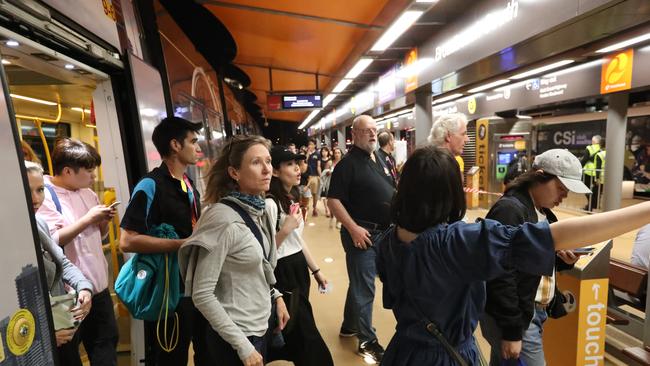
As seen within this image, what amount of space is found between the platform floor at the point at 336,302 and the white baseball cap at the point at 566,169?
1.74m

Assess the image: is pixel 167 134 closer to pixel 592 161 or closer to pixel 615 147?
pixel 615 147

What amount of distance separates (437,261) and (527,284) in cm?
71

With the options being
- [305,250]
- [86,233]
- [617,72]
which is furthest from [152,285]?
[617,72]

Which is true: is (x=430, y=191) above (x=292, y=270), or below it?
above

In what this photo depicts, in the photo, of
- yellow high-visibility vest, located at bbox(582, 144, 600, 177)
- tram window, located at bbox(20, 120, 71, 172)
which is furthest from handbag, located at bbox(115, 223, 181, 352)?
yellow high-visibility vest, located at bbox(582, 144, 600, 177)

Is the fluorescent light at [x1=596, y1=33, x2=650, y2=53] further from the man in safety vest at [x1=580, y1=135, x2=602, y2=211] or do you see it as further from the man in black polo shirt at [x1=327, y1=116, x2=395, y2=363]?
the man in black polo shirt at [x1=327, y1=116, x2=395, y2=363]

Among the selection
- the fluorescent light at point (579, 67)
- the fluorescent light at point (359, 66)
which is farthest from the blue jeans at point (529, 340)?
the fluorescent light at point (579, 67)

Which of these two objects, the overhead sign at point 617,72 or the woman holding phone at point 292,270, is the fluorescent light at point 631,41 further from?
the woman holding phone at point 292,270

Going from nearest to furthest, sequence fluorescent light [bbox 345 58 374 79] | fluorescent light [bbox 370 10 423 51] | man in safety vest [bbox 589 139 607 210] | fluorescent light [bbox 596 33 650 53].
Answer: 1. fluorescent light [bbox 370 10 423 51]
2. fluorescent light [bbox 596 33 650 53]
3. fluorescent light [bbox 345 58 374 79]
4. man in safety vest [bbox 589 139 607 210]

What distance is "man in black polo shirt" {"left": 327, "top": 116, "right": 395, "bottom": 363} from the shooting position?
276 centimetres

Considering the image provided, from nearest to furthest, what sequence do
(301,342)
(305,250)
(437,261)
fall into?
1. (437,261)
2. (301,342)
3. (305,250)

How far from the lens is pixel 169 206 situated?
1.93m

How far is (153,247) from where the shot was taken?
5.89 feet

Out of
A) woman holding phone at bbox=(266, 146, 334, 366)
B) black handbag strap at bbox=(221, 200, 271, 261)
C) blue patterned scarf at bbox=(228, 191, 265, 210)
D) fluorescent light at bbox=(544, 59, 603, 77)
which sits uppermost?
fluorescent light at bbox=(544, 59, 603, 77)
